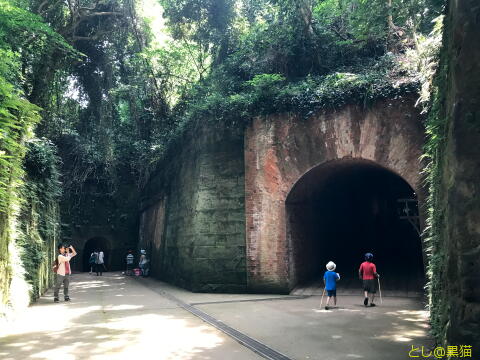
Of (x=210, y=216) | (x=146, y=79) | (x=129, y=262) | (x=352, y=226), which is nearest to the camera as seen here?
(x=210, y=216)

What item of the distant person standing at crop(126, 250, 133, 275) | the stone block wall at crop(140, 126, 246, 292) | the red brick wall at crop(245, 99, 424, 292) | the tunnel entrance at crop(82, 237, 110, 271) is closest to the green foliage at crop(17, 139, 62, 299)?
the stone block wall at crop(140, 126, 246, 292)

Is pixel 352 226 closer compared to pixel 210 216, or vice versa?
pixel 210 216

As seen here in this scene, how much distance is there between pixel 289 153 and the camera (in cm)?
1045

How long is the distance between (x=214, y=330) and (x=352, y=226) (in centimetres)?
1011

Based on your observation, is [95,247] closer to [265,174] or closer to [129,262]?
[129,262]

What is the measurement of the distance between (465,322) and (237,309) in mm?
5435

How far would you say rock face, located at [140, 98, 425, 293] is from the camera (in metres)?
9.26

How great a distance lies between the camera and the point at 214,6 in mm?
16359

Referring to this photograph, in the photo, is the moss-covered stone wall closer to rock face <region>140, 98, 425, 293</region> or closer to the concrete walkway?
the concrete walkway

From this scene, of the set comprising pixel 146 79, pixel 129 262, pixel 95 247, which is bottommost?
pixel 129 262

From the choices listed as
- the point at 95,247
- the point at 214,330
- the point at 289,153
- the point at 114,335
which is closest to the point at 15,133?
the point at 114,335

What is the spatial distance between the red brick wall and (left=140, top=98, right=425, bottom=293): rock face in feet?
0.08

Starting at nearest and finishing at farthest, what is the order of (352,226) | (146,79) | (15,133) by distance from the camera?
(15,133) → (352,226) → (146,79)

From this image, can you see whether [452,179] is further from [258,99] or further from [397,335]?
[258,99]
